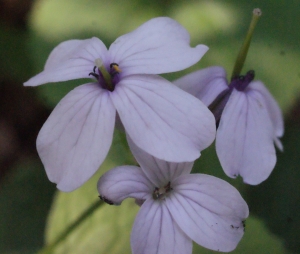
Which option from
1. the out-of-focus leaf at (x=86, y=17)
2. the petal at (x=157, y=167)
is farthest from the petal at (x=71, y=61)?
the out-of-focus leaf at (x=86, y=17)

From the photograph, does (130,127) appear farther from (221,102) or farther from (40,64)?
(40,64)

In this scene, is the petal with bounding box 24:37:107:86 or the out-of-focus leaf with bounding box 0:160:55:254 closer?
the petal with bounding box 24:37:107:86

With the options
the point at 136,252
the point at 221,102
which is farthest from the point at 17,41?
the point at 136,252

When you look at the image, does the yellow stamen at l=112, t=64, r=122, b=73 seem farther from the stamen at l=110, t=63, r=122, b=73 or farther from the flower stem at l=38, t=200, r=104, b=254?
the flower stem at l=38, t=200, r=104, b=254

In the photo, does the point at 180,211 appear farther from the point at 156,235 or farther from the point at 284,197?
the point at 284,197

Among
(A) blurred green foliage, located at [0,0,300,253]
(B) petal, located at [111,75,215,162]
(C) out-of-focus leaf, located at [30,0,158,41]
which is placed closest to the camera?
(B) petal, located at [111,75,215,162]

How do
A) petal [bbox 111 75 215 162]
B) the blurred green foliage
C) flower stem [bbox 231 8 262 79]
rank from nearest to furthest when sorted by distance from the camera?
petal [bbox 111 75 215 162] < flower stem [bbox 231 8 262 79] < the blurred green foliage

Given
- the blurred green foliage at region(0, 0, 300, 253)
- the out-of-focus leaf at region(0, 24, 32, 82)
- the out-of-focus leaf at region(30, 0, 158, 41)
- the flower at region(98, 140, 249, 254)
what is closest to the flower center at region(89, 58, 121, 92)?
the flower at region(98, 140, 249, 254)

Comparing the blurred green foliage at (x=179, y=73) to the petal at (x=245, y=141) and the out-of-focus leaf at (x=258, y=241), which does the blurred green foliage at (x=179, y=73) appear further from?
the petal at (x=245, y=141)
